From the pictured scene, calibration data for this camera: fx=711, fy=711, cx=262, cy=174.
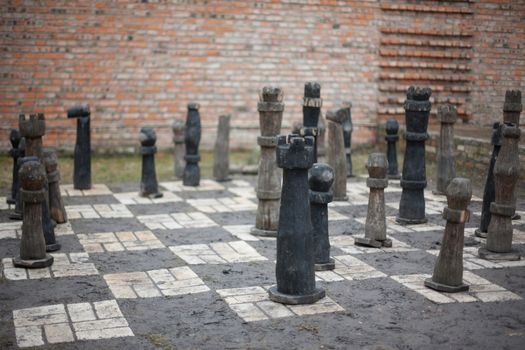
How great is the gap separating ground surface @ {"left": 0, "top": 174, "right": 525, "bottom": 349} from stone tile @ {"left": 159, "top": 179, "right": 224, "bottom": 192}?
1.63 m

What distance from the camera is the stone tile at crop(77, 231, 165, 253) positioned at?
6398 mm

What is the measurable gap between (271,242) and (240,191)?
262 cm

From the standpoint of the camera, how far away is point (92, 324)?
14.7ft

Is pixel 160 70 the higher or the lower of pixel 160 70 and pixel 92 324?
the higher

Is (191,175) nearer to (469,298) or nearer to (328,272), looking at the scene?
(328,272)

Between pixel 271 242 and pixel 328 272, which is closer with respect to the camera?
pixel 328 272

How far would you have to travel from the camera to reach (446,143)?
8.63 m

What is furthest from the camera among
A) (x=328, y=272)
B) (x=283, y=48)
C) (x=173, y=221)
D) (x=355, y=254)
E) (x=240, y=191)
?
(x=283, y=48)

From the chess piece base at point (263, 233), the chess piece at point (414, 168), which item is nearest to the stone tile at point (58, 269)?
the chess piece base at point (263, 233)

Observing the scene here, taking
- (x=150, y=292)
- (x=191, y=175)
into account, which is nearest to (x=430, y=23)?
(x=191, y=175)

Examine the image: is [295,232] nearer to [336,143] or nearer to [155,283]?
[155,283]

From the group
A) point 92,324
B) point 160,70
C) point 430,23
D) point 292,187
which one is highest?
point 430,23

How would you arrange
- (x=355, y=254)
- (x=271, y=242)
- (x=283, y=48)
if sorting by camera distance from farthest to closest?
(x=283, y=48) < (x=271, y=242) < (x=355, y=254)

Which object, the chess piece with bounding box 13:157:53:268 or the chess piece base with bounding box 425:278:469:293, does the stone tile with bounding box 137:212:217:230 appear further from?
the chess piece base with bounding box 425:278:469:293
